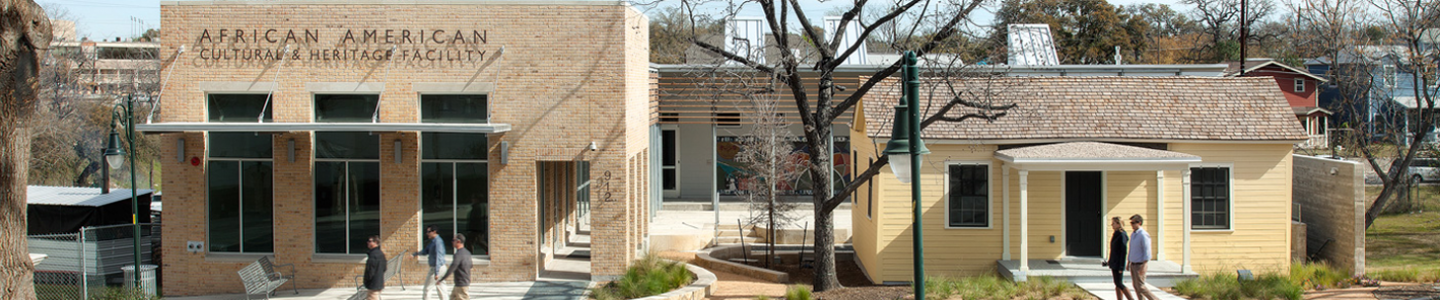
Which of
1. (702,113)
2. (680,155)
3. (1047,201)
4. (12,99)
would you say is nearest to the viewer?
(12,99)

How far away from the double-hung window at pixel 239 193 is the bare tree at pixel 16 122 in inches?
256

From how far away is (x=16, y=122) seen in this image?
8.70 metres

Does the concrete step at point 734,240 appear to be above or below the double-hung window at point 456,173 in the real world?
below

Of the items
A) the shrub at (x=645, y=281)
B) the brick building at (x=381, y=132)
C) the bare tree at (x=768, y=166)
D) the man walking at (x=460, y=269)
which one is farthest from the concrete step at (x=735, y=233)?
the man walking at (x=460, y=269)

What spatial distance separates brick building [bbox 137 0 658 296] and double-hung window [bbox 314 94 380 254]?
0.07 feet

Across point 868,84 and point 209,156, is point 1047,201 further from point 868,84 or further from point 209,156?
point 209,156

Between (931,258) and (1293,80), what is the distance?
41.2m

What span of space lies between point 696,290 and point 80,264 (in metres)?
10.2

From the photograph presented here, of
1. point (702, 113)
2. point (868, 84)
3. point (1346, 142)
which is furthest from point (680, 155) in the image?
point (1346, 142)

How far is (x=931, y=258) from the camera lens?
52.9ft

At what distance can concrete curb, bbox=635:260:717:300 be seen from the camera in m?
13.2

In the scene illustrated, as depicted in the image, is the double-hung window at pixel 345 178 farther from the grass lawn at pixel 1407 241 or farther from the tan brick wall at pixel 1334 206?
the grass lawn at pixel 1407 241

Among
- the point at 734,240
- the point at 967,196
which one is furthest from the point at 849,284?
the point at 734,240

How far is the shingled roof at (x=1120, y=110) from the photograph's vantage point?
619 inches
